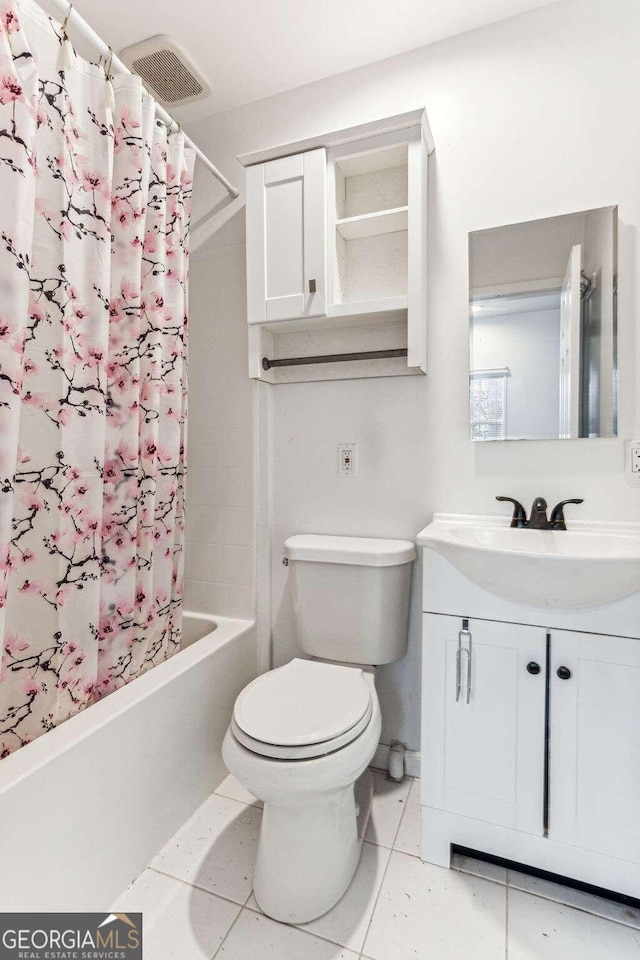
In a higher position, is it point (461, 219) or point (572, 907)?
point (461, 219)

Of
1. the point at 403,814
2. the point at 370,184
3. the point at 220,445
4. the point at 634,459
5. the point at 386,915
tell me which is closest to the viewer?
the point at 386,915

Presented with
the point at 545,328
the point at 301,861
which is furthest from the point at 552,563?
the point at 301,861

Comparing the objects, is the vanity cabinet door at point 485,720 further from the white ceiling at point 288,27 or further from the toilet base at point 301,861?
the white ceiling at point 288,27

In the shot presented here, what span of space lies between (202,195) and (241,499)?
3.94 feet

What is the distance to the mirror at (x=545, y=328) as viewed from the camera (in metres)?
1.38

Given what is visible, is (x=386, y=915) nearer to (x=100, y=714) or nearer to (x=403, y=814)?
(x=403, y=814)

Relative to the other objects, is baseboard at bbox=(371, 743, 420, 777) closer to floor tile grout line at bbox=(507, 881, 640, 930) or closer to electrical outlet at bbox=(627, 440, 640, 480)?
floor tile grout line at bbox=(507, 881, 640, 930)

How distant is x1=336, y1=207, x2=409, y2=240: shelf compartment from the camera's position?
1491mm

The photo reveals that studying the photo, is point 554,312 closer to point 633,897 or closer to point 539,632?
point 539,632

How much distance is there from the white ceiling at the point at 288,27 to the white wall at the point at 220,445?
591 millimetres

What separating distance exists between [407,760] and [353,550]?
0.76m

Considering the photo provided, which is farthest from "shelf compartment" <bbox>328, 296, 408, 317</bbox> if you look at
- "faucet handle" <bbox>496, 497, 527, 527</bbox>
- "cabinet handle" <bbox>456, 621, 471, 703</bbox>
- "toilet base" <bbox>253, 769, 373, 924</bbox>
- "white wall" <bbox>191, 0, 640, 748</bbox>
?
"toilet base" <bbox>253, 769, 373, 924</bbox>

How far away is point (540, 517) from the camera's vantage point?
4.62ft

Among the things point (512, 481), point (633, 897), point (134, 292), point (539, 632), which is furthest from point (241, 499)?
point (633, 897)
